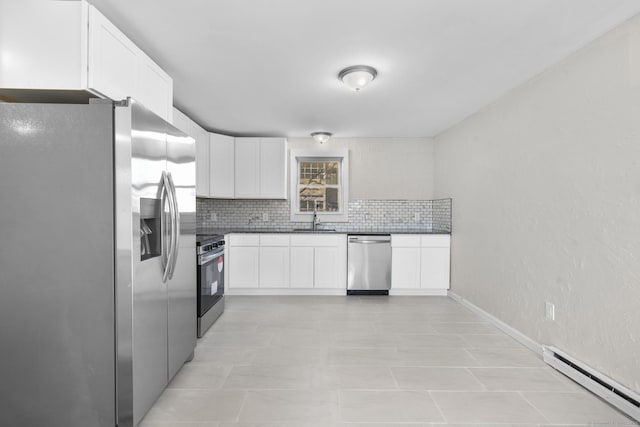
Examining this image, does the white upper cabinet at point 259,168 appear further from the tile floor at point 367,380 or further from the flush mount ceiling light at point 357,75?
the flush mount ceiling light at point 357,75

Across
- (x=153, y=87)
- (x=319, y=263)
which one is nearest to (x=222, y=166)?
(x=319, y=263)

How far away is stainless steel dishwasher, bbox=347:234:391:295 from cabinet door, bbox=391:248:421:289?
0.25 feet

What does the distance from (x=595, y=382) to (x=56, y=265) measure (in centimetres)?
316

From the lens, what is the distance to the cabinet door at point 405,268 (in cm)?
477

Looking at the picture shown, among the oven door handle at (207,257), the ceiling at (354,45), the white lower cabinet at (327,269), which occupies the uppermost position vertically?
the ceiling at (354,45)

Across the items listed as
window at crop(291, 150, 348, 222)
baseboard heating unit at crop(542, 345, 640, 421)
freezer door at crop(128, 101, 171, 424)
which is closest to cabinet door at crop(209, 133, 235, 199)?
window at crop(291, 150, 348, 222)

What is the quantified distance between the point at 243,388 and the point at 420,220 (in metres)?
3.91

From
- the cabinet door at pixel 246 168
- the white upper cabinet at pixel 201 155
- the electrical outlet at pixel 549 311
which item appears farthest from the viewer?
the cabinet door at pixel 246 168

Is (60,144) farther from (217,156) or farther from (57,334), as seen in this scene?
(217,156)

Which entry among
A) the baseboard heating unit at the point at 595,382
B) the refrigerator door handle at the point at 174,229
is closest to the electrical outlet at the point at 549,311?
the baseboard heating unit at the point at 595,382

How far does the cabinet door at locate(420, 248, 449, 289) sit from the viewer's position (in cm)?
474

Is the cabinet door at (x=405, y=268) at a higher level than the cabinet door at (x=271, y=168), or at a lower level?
lower

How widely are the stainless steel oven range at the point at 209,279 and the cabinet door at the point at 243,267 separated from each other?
847mm

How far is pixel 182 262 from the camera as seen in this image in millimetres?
2367
